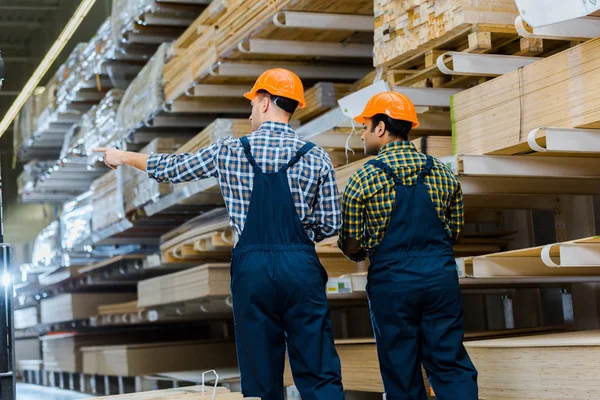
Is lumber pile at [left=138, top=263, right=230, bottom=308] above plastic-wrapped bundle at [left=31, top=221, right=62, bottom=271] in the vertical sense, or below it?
below

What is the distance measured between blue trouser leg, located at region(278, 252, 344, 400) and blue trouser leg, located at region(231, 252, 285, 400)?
6 cm

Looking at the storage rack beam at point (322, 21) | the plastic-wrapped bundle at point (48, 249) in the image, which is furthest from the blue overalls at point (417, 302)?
the plastic-wrapped bundle at point (48, 249)

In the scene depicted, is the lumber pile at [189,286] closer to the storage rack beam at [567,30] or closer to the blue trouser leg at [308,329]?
the blue trouser leg at [308,329]

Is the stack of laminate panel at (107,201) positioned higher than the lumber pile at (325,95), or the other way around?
the lumber pile at (325,95)

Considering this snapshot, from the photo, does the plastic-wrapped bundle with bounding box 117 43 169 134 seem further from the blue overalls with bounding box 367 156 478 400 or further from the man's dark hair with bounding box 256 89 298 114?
the blue overalls with bounding box 367 156 478 400

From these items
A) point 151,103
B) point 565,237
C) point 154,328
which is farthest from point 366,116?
point 154,328

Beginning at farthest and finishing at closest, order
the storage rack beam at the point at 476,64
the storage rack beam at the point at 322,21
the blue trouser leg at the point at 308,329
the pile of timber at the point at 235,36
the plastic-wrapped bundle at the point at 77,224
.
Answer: the plastic-wrapped bundle at the point at 77,224, the pile of timber at the point at 235,36, the storage rack beam at the point at 322,21, the storage rack beam at the point at 476,64, the blue trouser leg at the point at 308,329

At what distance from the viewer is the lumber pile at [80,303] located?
41.5ft

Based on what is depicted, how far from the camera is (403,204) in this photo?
14.3ft

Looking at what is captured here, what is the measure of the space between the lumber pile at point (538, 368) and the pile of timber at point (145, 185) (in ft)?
14.5

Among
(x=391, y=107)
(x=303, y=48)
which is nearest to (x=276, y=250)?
(x=391, y=107)

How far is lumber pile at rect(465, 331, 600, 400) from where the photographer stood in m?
3.78

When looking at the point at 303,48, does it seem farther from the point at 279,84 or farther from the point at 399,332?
the point at 399,332

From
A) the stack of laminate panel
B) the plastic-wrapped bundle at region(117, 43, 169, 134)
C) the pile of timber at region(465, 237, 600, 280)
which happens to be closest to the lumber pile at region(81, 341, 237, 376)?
the stack of laminate panel
